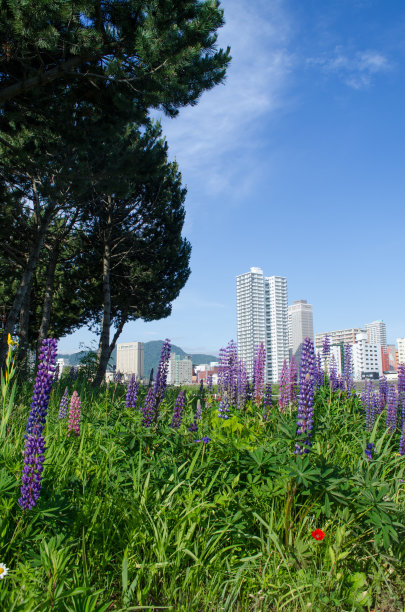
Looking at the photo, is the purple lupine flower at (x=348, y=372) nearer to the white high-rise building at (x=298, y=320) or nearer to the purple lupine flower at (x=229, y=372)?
the purple lupine flower at (x=229, y=372)

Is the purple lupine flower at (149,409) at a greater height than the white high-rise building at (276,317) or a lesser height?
lesser

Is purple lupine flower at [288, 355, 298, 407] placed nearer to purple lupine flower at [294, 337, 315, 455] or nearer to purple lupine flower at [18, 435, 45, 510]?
purple lupine flower at [294, 337, 315, 455]

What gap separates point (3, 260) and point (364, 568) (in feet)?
52.7

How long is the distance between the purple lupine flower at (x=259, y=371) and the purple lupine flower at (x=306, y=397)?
2043 millimetres

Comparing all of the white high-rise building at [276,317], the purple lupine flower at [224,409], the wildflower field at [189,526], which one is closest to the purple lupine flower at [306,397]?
the wildflower field at [189,526]

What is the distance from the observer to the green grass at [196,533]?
1989 millimetres

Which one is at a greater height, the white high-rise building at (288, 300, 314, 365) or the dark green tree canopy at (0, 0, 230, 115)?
the white high-rise building at (288, 300, 314, 365)

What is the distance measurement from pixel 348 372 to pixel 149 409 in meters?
3.73

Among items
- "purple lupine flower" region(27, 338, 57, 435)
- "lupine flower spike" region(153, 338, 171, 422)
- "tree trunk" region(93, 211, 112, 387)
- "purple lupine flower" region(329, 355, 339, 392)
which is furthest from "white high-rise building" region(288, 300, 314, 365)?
"purple lupine flower" region(27, 338, 57, 435)

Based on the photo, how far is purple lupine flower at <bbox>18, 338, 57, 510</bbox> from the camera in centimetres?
201

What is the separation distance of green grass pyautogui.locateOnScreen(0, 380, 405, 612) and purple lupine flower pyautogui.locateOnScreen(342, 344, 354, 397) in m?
2.94

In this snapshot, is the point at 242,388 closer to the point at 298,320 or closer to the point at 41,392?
the point at 41,392

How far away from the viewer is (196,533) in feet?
8.14

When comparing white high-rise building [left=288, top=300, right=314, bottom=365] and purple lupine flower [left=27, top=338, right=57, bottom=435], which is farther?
white high-rise building [left=288, top=300, right=314, bottom=365]
